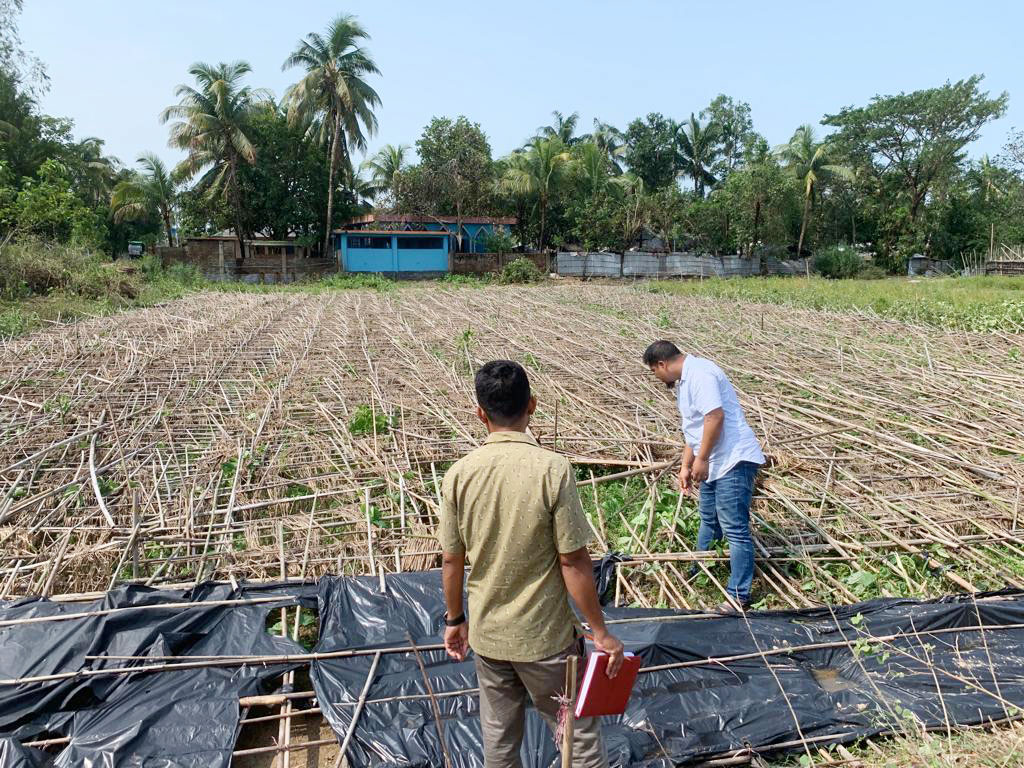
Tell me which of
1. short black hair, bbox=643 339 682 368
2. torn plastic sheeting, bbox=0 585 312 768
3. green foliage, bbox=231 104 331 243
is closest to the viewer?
torn plastic sheeting, bbox=0 585 312 768

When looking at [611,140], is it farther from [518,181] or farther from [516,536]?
[516,536]

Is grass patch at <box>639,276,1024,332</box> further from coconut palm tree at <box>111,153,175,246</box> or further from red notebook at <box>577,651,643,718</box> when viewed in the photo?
coconut palm tree at <box>111,153,175,246</box>

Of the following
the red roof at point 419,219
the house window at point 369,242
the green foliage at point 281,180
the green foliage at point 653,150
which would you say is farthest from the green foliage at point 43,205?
the green foliage at point 653,150

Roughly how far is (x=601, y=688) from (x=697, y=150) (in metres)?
37.1

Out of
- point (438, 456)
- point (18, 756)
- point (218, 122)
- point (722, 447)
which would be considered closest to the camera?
point (18, 756)

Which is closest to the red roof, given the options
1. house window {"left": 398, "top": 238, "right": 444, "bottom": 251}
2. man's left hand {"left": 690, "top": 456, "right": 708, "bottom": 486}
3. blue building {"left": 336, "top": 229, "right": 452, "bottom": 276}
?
blue building {"left": 336, "top": 229, "right": 452, "bottom": 276}

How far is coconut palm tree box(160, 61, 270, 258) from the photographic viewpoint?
83.5ft

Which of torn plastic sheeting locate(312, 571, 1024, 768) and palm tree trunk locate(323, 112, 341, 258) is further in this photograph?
palm tree trunk locate(323, 112, 341, 258)

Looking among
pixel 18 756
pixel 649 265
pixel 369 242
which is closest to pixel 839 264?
pixel 649 265

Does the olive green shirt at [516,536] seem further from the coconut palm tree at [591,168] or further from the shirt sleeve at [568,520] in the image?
the coconut palm tree at [591,168]

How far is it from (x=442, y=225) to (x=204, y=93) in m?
10.1

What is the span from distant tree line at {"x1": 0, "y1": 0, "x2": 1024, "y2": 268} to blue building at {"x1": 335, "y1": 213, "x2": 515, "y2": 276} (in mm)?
983

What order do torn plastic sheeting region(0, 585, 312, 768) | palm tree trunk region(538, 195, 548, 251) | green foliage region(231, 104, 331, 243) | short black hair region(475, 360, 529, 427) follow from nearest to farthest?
short black hair region(475, 360, 529, 427) → torn plastic sheeting region(0, 585, 312, 768) → green foliage region(231, 104, 331, 243) → palm tree trunk region(538, 195, 548, 251)

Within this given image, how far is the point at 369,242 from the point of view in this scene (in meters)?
27.9
